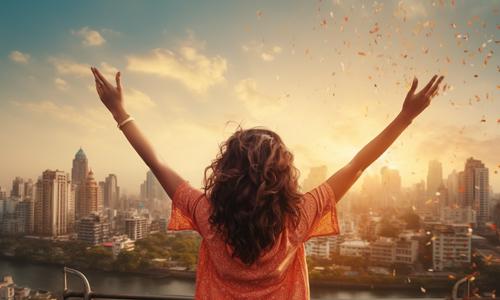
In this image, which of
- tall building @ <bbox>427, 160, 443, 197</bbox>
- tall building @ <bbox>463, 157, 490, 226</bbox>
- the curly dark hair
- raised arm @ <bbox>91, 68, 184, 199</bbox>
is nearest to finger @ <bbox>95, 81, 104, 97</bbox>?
raised arm @ <bbox>91, 68, 184, 199</bbox>

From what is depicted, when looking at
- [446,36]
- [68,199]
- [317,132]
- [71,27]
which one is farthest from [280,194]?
[68,199]

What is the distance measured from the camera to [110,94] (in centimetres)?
89

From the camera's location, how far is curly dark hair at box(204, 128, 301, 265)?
2.08 ft

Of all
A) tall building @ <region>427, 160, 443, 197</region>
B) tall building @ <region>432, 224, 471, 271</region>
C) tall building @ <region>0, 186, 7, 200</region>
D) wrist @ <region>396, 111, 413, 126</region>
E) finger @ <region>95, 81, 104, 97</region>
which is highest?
finger @ <region>95, 81, 104, 97</region>

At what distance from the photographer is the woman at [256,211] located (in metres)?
0.64

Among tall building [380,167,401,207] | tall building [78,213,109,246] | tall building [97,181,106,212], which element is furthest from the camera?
tall building [97,181,106,212]

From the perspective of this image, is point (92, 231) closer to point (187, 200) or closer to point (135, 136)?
point (135, 136)

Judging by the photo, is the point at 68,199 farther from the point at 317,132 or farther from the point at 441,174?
the point at 441,174

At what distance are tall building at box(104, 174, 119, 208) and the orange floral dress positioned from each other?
66.7 feet

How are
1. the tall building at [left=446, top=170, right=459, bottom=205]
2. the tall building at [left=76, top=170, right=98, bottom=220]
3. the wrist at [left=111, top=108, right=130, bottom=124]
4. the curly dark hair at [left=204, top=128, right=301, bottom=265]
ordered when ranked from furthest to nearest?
Answer: the tall building at [left=76, top=170, right=98, bottom=220]
the tall building at [left=446, top=170, right=459, bottom=205]
the wrist at [left=111, top=108, right=130, bottom=124]
the curly dark hair at [left=204, top=128, right=301, bottom=265]

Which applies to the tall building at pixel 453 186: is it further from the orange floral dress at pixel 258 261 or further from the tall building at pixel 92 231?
the orange floral dress at pixel 258 261

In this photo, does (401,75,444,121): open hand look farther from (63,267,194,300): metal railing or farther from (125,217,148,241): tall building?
(125,217,148,241): tall building

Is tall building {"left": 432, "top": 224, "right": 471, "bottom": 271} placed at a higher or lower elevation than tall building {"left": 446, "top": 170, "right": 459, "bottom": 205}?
lower

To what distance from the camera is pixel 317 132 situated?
497 inches
